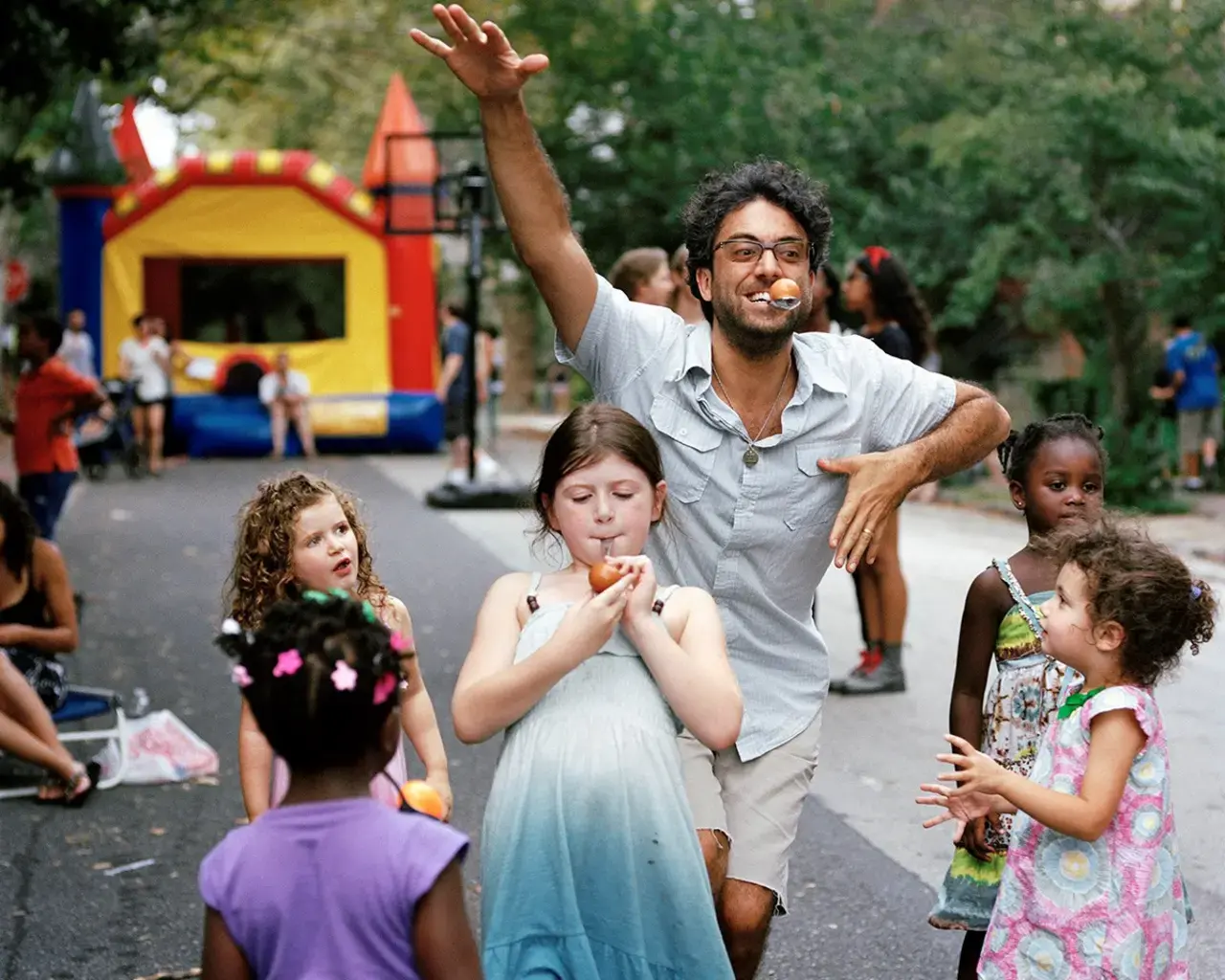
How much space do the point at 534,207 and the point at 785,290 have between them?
0.53 meters

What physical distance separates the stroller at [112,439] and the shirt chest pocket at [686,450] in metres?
16.1

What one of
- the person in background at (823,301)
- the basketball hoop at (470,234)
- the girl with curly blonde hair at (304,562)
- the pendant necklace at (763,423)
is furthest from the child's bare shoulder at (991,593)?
the basketball hoop at (470,234)

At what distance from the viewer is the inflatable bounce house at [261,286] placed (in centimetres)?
2292

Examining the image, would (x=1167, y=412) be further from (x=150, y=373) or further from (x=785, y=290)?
(x=785, y=290)

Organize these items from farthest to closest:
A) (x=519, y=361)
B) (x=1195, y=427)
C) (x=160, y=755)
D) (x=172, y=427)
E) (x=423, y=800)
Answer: (x=519, y=361)
(x=172, y=427)
(x=1195, y=427)
(x=160, y=755)
(x=423, y=800)

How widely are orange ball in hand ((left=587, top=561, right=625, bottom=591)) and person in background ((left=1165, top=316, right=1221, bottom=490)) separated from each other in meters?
15.8

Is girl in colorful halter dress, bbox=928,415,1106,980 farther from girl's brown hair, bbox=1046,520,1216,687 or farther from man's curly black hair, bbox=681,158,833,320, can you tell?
man's curly black hair, bbox=681,158,833,320

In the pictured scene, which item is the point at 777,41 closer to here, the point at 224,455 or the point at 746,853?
the point at 224,455

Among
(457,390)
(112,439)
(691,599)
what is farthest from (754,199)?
(112,439)

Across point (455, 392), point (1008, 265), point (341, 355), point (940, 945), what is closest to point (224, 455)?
point (341, 355)

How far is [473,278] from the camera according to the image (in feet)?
53.1

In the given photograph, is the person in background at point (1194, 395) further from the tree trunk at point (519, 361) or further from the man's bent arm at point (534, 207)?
the tree trunk at point (519, 361)

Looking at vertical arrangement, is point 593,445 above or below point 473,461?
above

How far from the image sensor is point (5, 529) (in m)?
6.55
